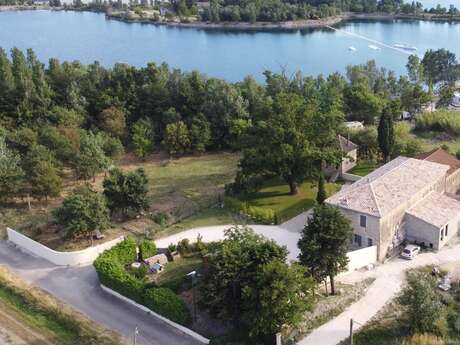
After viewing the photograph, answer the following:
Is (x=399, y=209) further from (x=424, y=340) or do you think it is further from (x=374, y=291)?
(x=424, y=340)

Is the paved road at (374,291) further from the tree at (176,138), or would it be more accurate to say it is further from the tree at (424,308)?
the tree at (176,138)

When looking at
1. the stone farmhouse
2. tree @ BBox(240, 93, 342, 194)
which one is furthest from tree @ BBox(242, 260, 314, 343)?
tree @ BBox(240, 93, 342, 194)

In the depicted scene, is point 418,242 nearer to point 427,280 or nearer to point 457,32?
point 427,280

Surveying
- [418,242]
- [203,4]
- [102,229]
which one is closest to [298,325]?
[418,242]

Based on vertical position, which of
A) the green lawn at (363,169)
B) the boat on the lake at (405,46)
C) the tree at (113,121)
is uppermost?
the boat on the lake at (405,46)

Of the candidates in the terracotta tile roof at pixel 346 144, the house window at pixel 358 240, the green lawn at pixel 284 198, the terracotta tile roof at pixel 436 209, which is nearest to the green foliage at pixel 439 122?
the terracotta tile roof at pixel 346 144

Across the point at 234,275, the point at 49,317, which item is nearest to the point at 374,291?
the point at 234,275
